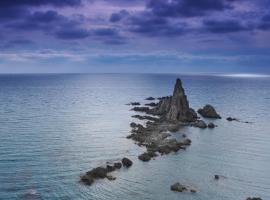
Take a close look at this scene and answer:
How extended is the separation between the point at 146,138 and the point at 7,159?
34181 mm

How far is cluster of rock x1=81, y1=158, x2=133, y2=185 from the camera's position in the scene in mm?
55969

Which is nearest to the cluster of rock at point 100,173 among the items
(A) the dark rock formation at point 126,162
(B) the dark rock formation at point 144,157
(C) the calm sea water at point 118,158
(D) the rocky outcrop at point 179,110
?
(A) the dark rock formation at point 126,162

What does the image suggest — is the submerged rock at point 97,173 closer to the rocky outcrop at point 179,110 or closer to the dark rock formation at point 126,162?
the dark rock formation at point 126,162

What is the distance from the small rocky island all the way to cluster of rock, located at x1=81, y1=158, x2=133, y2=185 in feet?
20.7

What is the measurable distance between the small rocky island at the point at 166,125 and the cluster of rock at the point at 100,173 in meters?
6.30

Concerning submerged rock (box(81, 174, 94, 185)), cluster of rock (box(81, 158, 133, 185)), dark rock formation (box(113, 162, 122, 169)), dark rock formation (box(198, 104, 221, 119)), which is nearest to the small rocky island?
dark rock formation (box(198, 104, 221, 119))

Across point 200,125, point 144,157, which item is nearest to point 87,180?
point 144,157

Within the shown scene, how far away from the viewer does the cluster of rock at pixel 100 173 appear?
184 ft

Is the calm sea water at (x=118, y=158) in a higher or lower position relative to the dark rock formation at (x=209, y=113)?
lower

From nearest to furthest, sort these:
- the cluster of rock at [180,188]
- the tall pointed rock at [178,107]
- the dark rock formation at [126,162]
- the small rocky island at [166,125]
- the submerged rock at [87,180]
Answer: the cluster of rock at [180,188] < the submerged rock at [87,180] < the dark rock formation at [126,162] < the small rocky island at [166,125] < the tall pointed rock at [178,107]

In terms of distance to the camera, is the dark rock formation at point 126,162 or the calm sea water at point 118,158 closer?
the calm sea water at point 118,158

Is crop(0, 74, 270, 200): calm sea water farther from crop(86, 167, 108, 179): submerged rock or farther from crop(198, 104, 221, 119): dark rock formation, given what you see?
crop(198, 104, 221, 119): dark rock formation

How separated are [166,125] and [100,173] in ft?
155

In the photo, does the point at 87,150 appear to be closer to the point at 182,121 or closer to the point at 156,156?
the point at 156,156
